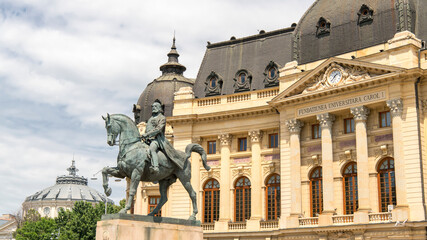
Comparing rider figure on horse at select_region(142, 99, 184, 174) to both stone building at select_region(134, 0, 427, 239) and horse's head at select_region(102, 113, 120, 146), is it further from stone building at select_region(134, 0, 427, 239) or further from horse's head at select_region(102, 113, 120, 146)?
stone building at select_region(134, 0, 427, 239)

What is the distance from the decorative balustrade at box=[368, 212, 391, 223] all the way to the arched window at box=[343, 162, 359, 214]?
2.01 m

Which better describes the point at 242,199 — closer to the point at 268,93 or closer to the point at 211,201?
the point at 211,201

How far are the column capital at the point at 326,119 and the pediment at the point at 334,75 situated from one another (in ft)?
5.86

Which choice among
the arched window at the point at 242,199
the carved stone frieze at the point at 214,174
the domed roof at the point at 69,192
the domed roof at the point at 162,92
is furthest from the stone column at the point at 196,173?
the domed roof at the point at 69,192

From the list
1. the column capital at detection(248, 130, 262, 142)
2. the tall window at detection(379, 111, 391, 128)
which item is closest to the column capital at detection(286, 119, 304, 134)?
the column capital at detection(248, 130, 262, 142)

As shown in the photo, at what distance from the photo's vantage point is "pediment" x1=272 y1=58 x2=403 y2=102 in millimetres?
38938

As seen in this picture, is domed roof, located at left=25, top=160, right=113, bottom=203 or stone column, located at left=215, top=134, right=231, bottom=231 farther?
domed roof, located at left=25, top=160, right=113, bottom=203

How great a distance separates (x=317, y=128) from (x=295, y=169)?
140 inches

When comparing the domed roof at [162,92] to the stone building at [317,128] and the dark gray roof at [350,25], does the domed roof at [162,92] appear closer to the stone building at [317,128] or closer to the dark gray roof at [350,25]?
the stone building at [317,128]

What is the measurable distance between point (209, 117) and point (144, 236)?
29231 millimetres

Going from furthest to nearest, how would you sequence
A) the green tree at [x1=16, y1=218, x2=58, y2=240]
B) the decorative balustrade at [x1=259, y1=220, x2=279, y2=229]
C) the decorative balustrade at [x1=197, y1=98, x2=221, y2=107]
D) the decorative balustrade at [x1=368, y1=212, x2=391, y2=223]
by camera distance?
the green tree at [x1=16, y1=218, x2=58, y2=240] → the decorative balustrade at [x1=197, y1=98, x2=221, y2=107] → the decorative balustrade at [x1=259, y1=220, x2=279, y2=229] → the decorative balustrade at [x1=368, y1=212, x2=391, y2=223]

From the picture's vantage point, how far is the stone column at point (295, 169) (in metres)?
41.5

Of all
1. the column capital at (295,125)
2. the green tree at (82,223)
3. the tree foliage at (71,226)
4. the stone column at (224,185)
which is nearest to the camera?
the column capital at (295,125)

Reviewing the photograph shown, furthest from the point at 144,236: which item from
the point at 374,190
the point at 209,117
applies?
the point at 209,117
